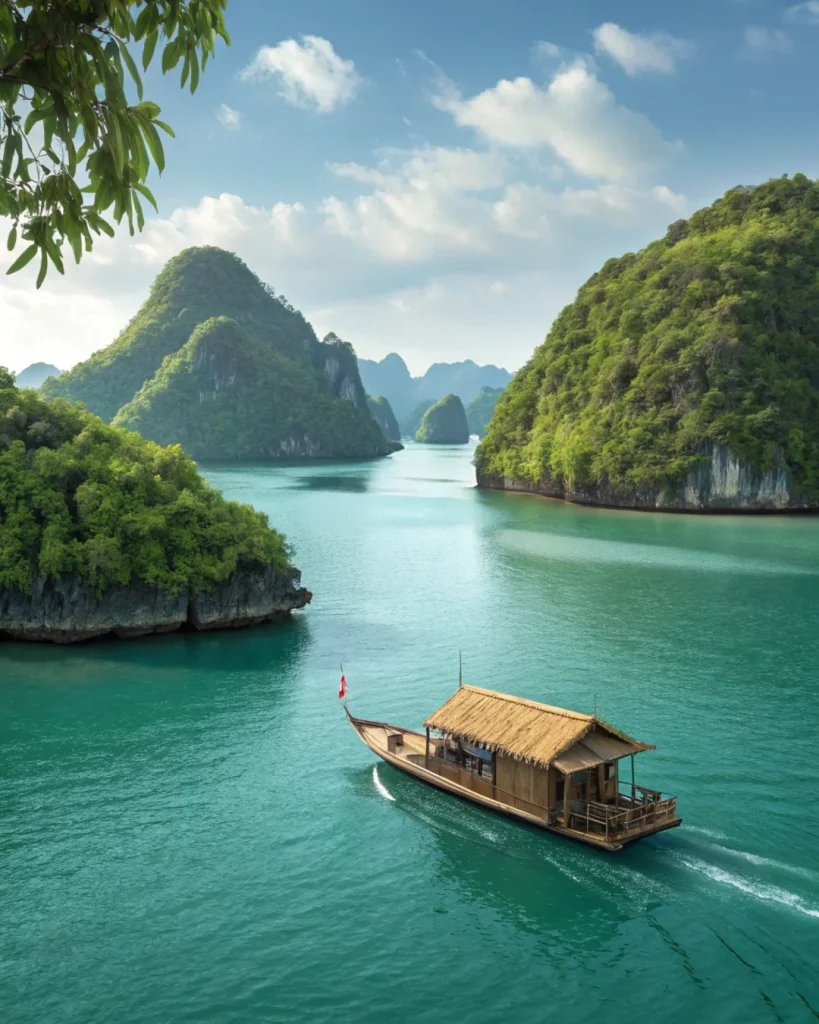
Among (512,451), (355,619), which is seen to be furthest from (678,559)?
(512,451)

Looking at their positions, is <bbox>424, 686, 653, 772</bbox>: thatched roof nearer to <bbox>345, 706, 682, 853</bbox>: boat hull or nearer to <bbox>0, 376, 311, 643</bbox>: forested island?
<bbox>345, 706, 682, 853</bbox>: boat hull

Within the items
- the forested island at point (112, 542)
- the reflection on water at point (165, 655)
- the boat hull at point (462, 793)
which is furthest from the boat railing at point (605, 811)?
the forested island at point (112, 542)

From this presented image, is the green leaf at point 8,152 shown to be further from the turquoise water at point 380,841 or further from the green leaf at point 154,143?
the turquoise water at point 380,841

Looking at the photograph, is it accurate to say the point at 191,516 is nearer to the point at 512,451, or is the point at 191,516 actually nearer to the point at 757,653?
the point at 757,653

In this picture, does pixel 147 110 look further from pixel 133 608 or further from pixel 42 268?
pixel 133 608

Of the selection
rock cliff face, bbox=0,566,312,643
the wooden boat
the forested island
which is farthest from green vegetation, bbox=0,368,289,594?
the wooden boat

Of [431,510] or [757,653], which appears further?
[431,510]

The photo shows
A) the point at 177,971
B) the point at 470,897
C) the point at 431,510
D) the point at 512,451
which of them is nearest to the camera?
the point at 177,971
